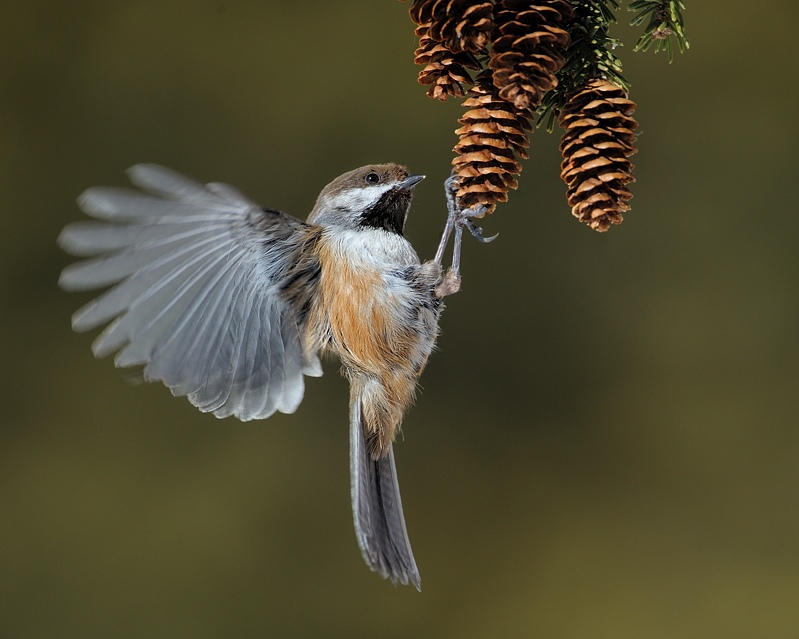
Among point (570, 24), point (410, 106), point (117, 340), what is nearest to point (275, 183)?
point (410, 106)

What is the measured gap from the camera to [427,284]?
57.4 inches

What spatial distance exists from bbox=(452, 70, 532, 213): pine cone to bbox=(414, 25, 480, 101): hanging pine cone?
3 cm

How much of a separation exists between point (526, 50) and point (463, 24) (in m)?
0.08

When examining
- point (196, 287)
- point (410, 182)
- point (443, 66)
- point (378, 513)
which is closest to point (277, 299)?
point (196, 287)

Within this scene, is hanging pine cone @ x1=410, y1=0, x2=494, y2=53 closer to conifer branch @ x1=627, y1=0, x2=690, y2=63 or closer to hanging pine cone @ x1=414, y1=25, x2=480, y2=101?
hanging pine cone @ x1=414, y1=25, x2=480, y2=101

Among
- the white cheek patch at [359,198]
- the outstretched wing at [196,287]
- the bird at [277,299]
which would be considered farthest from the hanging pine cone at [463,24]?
the white cheek patch at [359,198]

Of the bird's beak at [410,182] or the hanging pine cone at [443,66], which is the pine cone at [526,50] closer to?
the hanging pine cone at [443,66]

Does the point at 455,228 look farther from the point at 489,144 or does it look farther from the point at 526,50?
the point at 526,50

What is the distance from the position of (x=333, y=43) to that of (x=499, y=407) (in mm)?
1100

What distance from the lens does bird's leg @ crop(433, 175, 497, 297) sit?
116 centimetres

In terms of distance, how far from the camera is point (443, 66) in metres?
1.05

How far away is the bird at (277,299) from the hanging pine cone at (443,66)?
0.62ft

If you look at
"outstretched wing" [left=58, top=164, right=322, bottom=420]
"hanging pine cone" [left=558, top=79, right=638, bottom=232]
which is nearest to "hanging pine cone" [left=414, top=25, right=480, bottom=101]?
"hanging pine cone" [left=558, top=79, right=638, bottom=232]

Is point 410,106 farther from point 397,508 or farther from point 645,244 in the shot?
point 397,508
